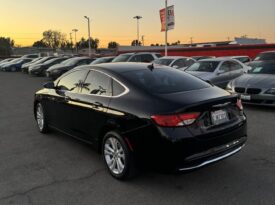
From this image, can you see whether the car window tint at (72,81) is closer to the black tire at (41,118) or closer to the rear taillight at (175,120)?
the black tire at (41,118)

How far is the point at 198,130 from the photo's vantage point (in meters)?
3.83

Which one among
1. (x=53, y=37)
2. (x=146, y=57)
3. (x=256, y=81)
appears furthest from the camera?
(x=53, y=37)

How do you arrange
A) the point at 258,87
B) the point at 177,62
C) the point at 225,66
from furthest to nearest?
the point at 177,62
the point at 225,66
the point at 258,87

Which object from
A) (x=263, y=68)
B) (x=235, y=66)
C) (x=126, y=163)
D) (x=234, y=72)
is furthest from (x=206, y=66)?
(x=126, y=163)

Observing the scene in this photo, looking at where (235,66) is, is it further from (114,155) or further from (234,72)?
(114,155)

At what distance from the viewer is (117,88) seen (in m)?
4.64

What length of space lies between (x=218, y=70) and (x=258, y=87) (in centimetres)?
402

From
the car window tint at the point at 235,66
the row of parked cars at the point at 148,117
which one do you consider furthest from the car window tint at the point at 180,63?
the row of parked cars at the point at 148,117

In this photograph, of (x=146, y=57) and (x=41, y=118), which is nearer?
(x=41, y=118)

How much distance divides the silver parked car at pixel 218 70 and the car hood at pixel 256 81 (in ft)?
8.53

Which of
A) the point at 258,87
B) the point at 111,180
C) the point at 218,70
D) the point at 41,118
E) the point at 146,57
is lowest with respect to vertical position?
the point at 111,180

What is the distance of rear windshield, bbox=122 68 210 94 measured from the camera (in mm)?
4484

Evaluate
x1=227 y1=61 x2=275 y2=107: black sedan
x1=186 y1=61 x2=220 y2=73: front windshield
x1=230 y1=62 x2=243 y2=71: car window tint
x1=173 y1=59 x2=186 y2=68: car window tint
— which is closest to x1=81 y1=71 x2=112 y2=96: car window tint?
x1=227 y1=61 x2=275 y2=107: black sedan

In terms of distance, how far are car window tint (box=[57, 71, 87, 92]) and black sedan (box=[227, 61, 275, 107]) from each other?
5.04 meters
